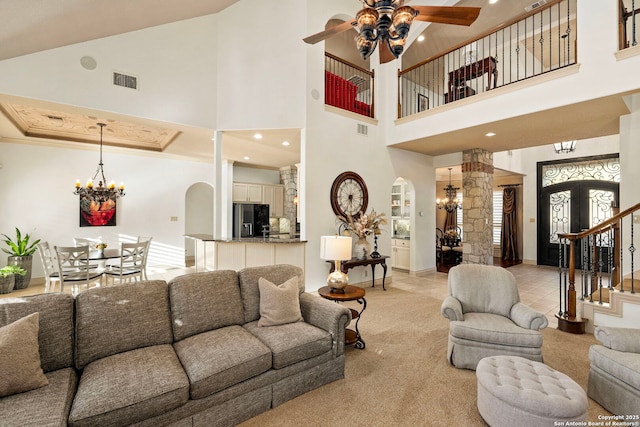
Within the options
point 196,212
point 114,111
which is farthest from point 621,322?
point 196,212

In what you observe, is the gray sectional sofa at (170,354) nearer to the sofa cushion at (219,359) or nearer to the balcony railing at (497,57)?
the sofa cushion at (219,359)

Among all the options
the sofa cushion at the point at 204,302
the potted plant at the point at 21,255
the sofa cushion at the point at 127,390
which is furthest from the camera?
the potted plant at the point at 21,255

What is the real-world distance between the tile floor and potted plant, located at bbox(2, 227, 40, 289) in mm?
173

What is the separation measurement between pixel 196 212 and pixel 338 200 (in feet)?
16.9

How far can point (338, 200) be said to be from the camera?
5.20m

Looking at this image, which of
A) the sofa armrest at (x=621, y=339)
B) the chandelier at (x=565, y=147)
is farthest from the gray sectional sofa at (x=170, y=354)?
the chandelier at (x=565, y=147)

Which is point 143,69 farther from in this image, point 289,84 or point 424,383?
point 424,383

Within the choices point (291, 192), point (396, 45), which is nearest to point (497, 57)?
point (396, 45)

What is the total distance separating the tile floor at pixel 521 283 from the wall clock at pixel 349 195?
5.80ft

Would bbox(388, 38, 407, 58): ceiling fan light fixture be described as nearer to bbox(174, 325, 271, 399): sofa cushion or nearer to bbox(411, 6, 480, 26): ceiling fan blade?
bbox(411, 6, 480, 26): ceiling fan blade

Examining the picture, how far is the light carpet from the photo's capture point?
2.03m

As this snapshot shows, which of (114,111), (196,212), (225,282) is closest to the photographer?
(225,282)

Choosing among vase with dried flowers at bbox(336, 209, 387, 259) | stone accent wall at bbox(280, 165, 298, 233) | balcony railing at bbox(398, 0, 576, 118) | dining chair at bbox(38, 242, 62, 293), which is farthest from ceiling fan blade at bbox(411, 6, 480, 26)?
stone accent wall at bbox(280, 165, 298, 233)

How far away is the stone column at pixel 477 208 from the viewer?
6246 millimetres
